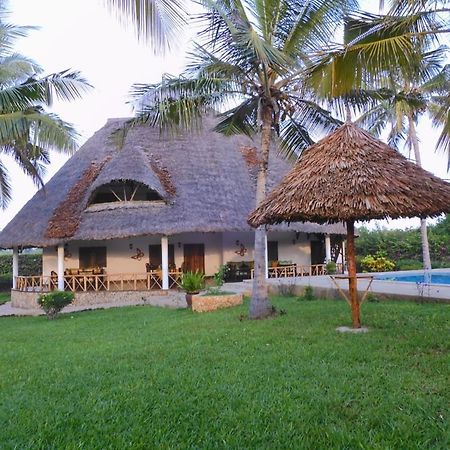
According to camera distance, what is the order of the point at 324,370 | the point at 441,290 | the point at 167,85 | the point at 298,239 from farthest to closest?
1. the point at 298,239
2. the point at 441,290
3. the point at 167,85
4. the point at 324,370

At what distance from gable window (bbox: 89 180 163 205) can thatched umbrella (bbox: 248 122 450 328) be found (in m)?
10.9

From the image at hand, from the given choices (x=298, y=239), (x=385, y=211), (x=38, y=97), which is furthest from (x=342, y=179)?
(x=298, y=239)

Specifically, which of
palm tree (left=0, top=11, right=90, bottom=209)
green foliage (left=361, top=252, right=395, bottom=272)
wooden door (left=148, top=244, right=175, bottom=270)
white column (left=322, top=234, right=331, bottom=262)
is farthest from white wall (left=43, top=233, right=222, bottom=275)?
palm tree (left=0, top=11, right=90, bottom=209)

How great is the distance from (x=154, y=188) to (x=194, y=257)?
3.76 meters

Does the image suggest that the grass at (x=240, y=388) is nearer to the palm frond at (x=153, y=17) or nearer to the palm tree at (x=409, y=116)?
the palm frond at (x=153, y=17)

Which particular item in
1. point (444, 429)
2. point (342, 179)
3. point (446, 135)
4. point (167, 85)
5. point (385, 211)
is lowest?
point (444, 429)

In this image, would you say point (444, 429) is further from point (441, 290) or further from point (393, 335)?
point (441, 290)

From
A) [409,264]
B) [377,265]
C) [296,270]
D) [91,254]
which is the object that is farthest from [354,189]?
[409,264]

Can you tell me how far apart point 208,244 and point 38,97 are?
405 inches

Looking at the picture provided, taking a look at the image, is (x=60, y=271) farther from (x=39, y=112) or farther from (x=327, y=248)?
(x=327, y=248)

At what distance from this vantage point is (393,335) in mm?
6137

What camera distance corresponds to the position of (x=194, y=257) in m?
18.7

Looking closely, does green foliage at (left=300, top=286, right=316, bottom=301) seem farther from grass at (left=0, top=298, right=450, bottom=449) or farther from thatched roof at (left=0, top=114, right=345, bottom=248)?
thatched roof at (left=0, top=114, right=345, bottom=248)

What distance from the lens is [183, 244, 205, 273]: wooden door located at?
1864cm
